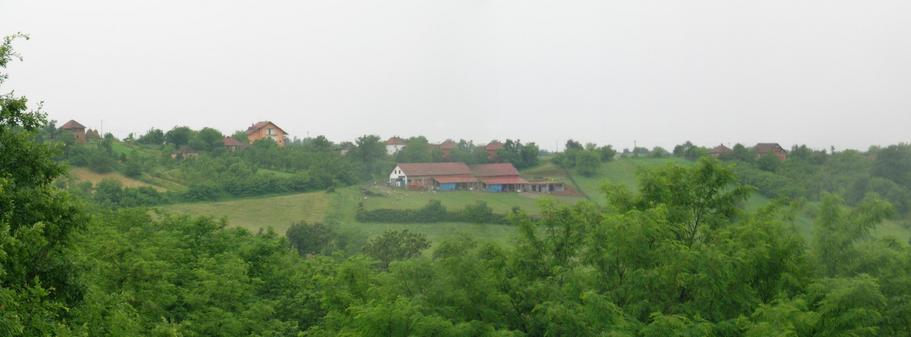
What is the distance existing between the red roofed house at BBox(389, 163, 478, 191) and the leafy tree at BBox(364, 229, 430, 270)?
1886cm

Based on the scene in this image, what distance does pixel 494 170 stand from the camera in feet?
162

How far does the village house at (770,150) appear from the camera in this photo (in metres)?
51.8

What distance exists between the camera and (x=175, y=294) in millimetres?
12180

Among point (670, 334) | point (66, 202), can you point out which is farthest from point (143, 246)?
point (670, 334)

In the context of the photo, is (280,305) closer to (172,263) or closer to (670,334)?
(172,263)

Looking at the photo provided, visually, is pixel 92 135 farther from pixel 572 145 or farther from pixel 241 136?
pixel 572 145

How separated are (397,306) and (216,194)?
34334mm

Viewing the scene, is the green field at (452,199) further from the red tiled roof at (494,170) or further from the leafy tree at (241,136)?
the leafy tree at (241,136)

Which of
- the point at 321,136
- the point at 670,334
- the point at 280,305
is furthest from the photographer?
the point at 321,136

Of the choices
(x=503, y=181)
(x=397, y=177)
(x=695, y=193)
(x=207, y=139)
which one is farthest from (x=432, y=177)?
(x=695, y=193)

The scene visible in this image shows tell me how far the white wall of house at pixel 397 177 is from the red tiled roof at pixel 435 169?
0.87ft

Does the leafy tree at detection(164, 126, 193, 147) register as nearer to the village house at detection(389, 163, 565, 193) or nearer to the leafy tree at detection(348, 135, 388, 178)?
the leafy tree at detection(348, 135, 388, 178)

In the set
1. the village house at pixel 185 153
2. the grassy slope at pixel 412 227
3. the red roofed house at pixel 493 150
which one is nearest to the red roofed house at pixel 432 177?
the red roofed house at pixel 493 150

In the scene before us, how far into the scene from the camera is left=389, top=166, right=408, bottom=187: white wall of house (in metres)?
48.5
